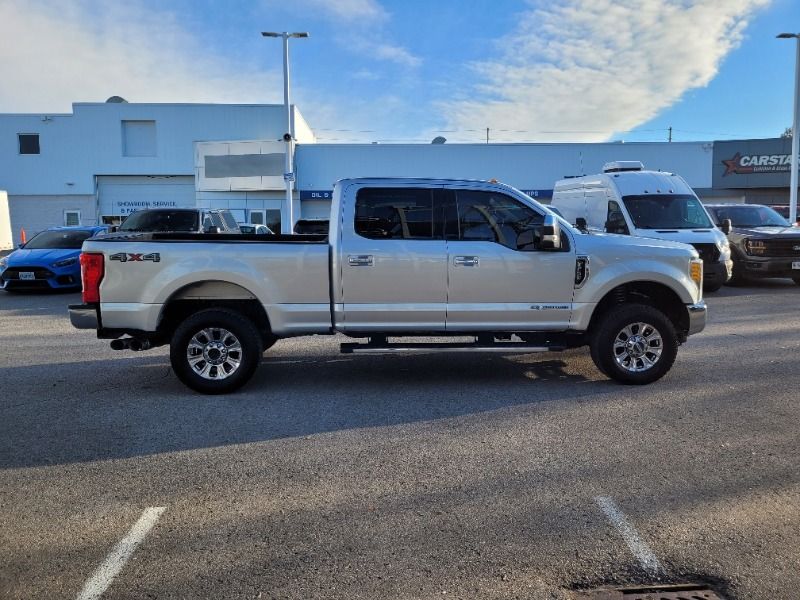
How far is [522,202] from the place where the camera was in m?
6.41

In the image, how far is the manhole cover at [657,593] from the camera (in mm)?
2848

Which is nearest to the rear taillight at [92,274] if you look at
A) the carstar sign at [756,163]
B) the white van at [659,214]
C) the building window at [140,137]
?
the white van at [659,214]

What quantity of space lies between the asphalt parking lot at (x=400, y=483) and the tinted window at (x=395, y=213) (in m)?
1.58

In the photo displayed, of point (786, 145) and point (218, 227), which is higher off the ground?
point (786, 145)

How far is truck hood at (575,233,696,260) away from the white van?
5.98 m

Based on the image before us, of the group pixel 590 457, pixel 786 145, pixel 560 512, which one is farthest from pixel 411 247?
pixel 786 145

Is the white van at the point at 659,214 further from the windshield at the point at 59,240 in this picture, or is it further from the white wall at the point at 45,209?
the white wall at the point at 45,209

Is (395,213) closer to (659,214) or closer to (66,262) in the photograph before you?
(659,214)

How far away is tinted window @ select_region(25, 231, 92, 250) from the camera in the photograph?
15.1 meters

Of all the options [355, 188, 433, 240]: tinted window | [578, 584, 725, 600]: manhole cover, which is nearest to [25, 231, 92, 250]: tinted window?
[355, 188, 433, 240]: tinted window

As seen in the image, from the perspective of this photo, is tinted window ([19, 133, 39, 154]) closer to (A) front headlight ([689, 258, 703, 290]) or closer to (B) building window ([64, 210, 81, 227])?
(B) building window ([64, 210, 81, 227])

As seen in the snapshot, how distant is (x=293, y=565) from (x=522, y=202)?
14.4ft

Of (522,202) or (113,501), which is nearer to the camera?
(113,501)

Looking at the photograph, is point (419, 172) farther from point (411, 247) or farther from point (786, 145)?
point (411, 247)
